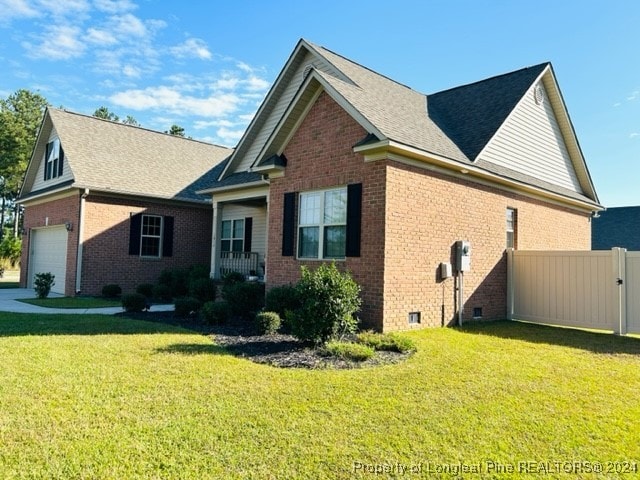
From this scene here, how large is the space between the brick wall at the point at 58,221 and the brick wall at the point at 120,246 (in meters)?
0.43

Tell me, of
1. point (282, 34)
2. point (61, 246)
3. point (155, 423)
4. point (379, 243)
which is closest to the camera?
point (155, 423)

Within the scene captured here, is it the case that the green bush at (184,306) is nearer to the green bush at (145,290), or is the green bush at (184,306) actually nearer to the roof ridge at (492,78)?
the green bush at (145,290)

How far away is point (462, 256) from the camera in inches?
406

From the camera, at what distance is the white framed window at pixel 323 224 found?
989 cm

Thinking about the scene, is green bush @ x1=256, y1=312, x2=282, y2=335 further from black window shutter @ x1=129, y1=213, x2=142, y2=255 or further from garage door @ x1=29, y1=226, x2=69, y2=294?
garage door @ x1=29, y1=226, x2=69, y2=294

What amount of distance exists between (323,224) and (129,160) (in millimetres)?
11437

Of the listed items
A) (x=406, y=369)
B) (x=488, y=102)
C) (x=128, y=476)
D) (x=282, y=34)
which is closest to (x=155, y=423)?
(x=128, y=476)

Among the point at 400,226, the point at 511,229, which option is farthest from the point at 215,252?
the point at 511,229

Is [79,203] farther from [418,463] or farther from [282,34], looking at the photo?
[418,463]

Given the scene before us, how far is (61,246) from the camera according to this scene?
16.9 m

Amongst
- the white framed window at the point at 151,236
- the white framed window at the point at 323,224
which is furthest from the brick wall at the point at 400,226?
the white framed window at the point at 151,236

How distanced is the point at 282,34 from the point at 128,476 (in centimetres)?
1286

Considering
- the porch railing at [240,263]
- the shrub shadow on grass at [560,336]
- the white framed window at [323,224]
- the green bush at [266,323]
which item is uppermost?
the white framed window at [323,224]

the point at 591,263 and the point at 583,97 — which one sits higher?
the point at 583,97
